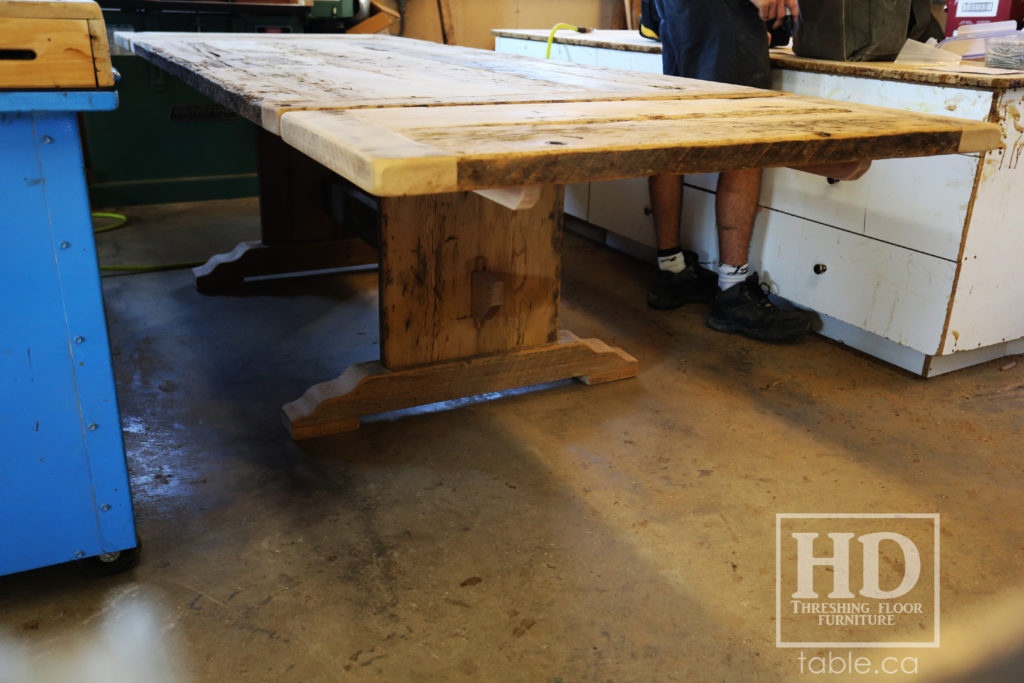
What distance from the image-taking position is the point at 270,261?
2.66m

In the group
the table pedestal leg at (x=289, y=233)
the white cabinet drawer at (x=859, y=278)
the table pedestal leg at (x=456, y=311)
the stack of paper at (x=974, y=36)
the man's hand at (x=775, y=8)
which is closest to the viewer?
the table pedestal leg at (x=456, y=311)

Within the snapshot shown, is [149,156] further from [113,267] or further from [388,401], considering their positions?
[388,401]

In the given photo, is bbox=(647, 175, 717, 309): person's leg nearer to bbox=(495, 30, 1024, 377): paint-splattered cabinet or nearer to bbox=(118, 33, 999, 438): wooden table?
bbox=(495, 30, 1024, 377): paint-splattered cabinet

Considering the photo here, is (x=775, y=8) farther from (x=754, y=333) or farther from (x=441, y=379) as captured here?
(x=441, y=379)

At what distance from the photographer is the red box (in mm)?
2396

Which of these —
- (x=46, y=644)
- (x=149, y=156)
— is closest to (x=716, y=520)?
(x=46, y=644)

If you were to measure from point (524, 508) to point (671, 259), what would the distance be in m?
1.27

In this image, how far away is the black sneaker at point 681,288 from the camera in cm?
256

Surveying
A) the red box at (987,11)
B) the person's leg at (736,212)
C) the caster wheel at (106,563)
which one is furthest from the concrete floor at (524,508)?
the red box at (987,11)

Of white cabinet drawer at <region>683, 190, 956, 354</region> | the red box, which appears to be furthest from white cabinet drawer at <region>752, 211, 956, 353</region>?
the red box

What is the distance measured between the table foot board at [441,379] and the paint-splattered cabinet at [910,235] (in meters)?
0.60

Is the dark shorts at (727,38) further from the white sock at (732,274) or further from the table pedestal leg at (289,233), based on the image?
the table pedestal leg at (289,233)

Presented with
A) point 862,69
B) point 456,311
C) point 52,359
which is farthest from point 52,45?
point 862,69

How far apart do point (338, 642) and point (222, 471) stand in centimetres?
56
